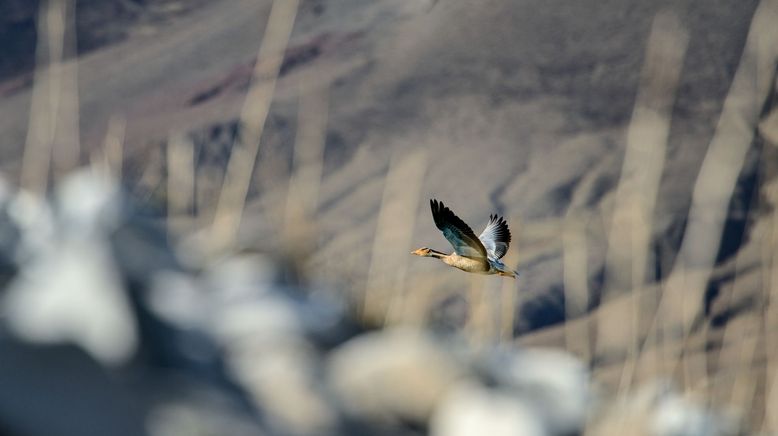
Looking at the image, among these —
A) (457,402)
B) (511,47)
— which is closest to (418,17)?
(511,47)

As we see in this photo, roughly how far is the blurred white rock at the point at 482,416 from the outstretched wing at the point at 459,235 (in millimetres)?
401

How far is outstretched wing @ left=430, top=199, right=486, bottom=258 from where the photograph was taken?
3121mm

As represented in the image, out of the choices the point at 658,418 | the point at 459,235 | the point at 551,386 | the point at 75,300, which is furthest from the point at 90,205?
the point at 658,418

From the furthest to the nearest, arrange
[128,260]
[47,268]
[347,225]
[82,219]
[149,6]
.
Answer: [149,6] < [347,225] < [82,219] < [128,260] < [47,268]

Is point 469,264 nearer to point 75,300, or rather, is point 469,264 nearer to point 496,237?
point 496,237

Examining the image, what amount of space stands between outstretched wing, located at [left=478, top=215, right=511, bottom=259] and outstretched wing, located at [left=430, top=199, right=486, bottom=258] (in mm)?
151

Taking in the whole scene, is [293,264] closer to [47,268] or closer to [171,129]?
[47,268]

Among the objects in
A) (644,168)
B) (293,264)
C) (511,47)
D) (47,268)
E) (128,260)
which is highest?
(511,47)

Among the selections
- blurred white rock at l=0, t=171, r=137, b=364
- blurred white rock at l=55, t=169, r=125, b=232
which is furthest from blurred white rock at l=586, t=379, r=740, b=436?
Result: blurred white rock at l=0, t=171, r=137, b=364

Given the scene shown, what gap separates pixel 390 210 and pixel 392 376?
46.7ft

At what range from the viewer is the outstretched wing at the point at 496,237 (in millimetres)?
3334

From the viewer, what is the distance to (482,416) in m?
3.45

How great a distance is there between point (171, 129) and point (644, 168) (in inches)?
1369

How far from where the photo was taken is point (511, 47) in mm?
44156
